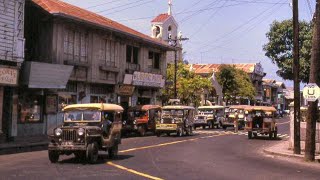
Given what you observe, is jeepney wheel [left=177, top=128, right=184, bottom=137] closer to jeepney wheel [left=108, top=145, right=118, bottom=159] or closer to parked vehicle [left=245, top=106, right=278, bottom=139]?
parked vehicle [left=245, top=106, right=278, bottom=139]

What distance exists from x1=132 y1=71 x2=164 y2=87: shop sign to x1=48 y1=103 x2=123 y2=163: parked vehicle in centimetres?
2165

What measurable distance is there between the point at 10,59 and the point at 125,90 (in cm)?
1513

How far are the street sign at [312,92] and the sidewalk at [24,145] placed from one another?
12064 millimetres

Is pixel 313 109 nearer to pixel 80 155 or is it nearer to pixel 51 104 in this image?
pixel 80 155

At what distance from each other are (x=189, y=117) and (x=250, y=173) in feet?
69.5

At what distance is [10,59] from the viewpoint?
1008 inches

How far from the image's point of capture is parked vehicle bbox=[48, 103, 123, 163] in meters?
16.3

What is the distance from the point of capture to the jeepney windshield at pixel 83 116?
17422 millimetres

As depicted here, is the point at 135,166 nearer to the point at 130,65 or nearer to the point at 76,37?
the point at 76,37

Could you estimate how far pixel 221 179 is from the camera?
13.2 meters

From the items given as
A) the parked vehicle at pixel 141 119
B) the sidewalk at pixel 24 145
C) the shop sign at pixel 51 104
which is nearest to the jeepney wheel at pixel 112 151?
the sidewalk at pixel 24 145

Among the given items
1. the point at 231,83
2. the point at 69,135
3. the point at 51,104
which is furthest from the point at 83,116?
the point at 231,83

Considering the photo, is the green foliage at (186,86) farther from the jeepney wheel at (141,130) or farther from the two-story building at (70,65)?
the jeepney wheel at (141,130)

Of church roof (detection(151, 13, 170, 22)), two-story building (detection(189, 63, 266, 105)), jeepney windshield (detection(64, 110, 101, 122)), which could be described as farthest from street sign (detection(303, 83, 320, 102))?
two-story building (detection(189, 63, 266, 105))
